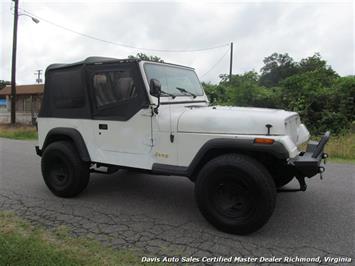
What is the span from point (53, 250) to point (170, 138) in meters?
1.79

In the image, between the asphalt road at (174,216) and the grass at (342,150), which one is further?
the grass at (342,150)

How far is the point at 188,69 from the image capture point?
17.9 feet

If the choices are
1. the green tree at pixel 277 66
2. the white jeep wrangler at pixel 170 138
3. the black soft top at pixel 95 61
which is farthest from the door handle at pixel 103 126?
the green tree at pixel 277 66

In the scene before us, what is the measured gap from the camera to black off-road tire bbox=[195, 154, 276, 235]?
356 cm

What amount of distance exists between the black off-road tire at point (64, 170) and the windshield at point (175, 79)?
67.1 inches

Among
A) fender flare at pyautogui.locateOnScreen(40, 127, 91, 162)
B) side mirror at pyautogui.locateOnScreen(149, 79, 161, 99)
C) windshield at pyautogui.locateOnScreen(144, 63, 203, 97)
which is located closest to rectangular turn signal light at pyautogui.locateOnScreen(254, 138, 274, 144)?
side mirror at pyautogui.locateOnScreen(149, 79, 161, 99)

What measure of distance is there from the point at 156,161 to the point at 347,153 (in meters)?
6.25

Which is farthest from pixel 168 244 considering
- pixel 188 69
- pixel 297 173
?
pixel 188 69

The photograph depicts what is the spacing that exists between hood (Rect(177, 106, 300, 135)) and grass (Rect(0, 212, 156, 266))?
5.20 ft

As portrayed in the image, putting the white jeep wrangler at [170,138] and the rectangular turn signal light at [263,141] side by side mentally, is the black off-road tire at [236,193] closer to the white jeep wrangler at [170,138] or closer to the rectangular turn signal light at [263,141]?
the white jeep wrangler at [170,138]

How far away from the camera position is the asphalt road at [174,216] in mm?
3486

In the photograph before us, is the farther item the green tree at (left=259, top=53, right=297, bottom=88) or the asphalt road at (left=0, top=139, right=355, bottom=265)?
the green tree at (left=259, top=53, right=297, bottom=88)

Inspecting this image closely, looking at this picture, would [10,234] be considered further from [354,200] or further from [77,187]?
[354,200]

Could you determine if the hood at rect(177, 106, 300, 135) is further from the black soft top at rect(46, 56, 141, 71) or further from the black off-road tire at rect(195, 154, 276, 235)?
the black soft top at rect(46, 56, 141, 71)
